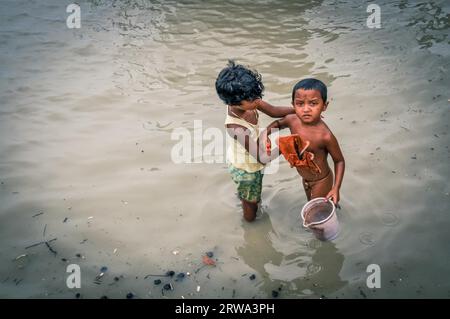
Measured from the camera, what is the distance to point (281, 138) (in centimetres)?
280

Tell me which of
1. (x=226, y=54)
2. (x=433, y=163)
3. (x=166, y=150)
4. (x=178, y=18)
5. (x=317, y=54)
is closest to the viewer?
(x=433, y=163)

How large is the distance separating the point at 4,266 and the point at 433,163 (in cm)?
433

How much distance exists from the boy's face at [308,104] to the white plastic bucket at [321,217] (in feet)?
2.16

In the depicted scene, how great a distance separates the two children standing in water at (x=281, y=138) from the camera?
8.88ft

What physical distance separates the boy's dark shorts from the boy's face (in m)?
0.68

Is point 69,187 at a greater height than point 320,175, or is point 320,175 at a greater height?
point 320,175

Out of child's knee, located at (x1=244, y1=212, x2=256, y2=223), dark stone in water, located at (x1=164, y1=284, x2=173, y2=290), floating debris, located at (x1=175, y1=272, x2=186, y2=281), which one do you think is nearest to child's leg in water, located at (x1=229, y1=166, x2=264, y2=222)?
child's knee, located at (x1=244, y1=212, x2=256, y2=223)

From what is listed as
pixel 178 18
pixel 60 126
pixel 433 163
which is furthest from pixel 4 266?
pixel 178 18

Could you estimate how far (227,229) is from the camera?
11.8 ft

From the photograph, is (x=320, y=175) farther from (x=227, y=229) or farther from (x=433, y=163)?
(x=433, y=163)

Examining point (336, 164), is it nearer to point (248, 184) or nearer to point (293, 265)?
point (248, 184)

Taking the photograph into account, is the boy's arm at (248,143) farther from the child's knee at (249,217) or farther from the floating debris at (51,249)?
the floating debris at (51,249)

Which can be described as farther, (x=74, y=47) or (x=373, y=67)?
(x=74, y=47)
